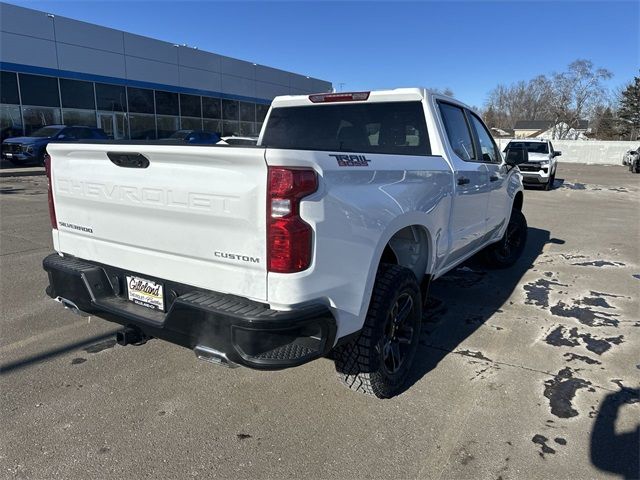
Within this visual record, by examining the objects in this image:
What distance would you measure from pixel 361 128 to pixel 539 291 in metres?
3.12

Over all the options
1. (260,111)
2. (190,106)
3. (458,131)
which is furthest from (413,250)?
(260,111)

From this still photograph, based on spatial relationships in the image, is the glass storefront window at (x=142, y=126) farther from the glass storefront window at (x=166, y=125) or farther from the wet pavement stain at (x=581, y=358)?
the wet pavement stain at (x=581, y=358)

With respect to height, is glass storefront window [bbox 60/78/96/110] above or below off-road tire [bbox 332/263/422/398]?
above

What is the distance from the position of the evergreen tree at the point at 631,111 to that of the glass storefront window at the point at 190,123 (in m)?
60.3

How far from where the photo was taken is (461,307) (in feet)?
16.2

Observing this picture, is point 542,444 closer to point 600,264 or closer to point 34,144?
point 600,264

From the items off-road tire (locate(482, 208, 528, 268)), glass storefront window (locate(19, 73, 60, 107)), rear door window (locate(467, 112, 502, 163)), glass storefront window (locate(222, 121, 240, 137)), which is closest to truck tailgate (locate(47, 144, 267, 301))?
rear door window (locate(467, 112, 502, 163))

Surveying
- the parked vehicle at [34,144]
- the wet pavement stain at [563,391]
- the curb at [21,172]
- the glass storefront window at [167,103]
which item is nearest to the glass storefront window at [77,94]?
the glass storefront window at [167,103]

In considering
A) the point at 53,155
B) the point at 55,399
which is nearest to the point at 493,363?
the point at 55,399

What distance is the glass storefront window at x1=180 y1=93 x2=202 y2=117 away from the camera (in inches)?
1191

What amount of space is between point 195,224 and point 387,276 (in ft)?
4.01

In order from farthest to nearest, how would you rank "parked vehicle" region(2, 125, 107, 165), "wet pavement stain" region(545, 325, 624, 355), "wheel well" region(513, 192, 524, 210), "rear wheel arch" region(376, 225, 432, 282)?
"parked vehicle" region(2, 125, 107, 165)
"wheel well" region(513, 192, 524, 210)
"wet pavement stain" region(545, 325, 624, 355)
"rear wheel arch" region(376, 225, 432, 282)

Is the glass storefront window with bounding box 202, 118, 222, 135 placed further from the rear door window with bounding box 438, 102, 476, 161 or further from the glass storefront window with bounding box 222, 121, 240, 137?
the rear door window with bounding box 438, 102, 476, 161

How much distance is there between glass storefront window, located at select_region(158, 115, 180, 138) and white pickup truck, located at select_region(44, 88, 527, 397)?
27.7 m
